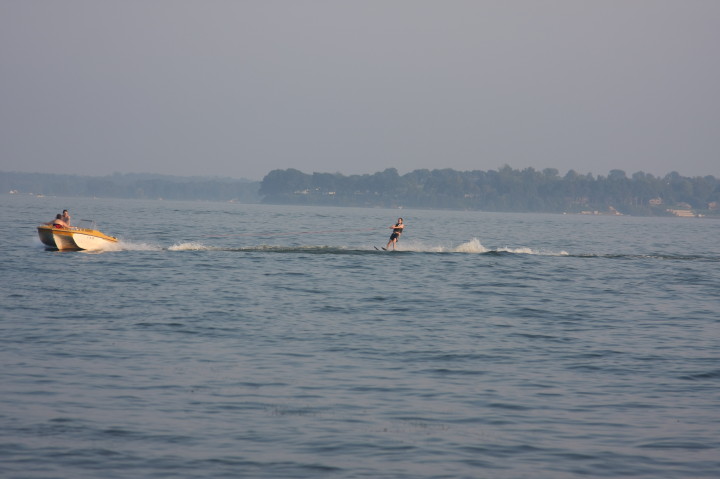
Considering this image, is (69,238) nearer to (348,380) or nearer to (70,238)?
(70,238)

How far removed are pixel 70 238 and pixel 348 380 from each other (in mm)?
28003

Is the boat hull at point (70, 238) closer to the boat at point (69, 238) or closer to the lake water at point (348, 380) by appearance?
the boat at point (69, 238)

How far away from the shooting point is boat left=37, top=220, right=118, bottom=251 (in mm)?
39656

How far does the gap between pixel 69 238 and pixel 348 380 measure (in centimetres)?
2803

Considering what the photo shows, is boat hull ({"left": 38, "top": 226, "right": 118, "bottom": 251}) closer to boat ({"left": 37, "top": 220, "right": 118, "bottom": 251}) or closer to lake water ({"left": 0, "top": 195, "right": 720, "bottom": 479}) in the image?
boat ({"left": 37, "top": 220, "right": 118, "bottom": 251})

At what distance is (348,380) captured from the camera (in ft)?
50.8

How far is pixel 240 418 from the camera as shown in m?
12.8

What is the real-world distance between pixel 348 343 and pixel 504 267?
23.6 m

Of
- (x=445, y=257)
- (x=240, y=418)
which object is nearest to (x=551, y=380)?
(x=240, y=418)

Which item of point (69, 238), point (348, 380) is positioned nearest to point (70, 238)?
point (69, 238)

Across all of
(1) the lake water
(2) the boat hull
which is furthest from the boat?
(1) the lake water

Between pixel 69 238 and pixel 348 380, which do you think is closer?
pixel 348 380

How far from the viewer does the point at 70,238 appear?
39.9 metres

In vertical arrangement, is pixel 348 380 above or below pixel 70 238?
below
